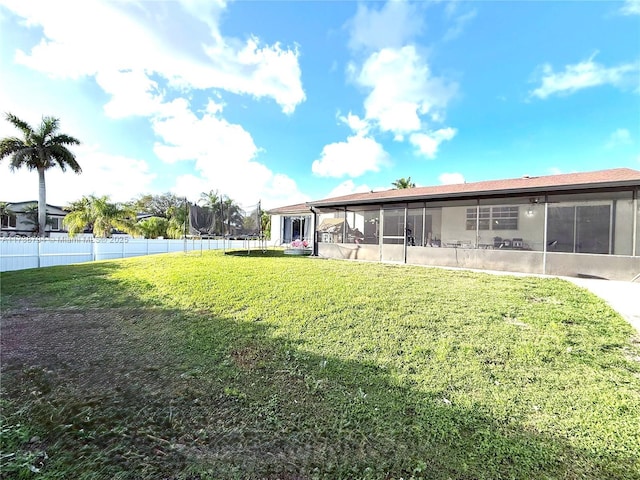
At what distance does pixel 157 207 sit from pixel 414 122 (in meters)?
47.0

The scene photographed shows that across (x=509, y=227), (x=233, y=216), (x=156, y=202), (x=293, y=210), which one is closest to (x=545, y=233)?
(x=509, y=227)

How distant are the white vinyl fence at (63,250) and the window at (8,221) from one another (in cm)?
3092

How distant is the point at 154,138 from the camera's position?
15727mm

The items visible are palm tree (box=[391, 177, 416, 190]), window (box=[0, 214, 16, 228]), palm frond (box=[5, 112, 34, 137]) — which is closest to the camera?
palm frond (box=[5, 112, 34, 137])

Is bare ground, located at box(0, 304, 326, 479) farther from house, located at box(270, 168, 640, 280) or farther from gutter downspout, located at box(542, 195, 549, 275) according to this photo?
gutter downspout, located at box(542, 195, 549, 275)

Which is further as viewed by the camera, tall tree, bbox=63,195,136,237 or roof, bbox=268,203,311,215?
tall tree, bbox=63,195,136,237

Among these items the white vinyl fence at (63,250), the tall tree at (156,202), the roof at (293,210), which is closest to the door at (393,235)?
the roof at (293,210)

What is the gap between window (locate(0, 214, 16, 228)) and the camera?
33.7 meters

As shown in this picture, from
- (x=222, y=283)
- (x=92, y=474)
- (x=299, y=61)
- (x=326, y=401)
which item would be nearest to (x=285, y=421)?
(x=326, y=401)

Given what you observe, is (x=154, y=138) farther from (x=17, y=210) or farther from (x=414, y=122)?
(x=17, y=210)

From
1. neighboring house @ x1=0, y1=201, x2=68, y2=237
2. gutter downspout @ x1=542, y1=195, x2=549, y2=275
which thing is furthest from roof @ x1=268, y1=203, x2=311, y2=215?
neighboring house @ x1=0, y1=201, x2=68, y2=237

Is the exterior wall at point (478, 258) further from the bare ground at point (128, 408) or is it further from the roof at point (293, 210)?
the roof at point (293, 210)

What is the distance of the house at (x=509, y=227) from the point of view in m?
8.24

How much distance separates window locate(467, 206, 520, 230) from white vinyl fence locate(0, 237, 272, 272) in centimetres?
1214
